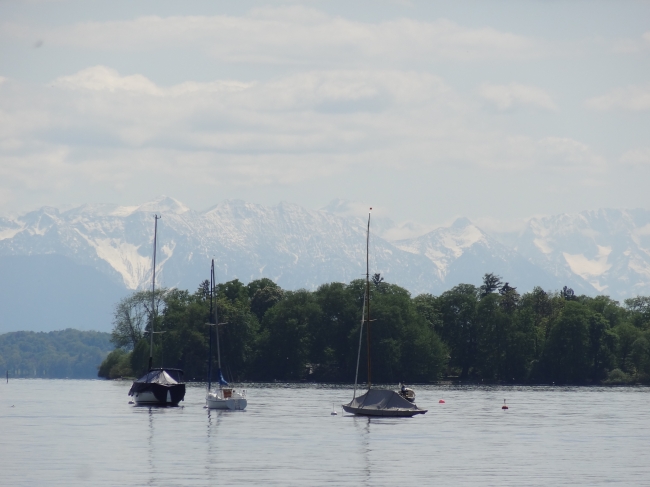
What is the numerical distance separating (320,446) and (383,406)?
29362 mm

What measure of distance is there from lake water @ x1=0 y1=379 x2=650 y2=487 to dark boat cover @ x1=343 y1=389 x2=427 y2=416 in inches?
40.5

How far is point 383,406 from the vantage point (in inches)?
4097

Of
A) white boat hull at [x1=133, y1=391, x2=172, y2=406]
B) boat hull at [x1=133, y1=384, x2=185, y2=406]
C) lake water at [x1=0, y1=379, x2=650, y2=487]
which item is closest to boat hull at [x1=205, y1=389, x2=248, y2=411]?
lake water at [x1=0, y1=379, x2=650, y2=487]

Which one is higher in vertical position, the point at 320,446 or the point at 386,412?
the point at 386,412

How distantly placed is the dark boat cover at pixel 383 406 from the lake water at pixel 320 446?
1.03 m

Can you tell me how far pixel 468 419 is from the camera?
104m

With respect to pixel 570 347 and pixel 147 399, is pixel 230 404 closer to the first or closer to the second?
pixel 147 399

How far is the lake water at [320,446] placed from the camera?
192 ft

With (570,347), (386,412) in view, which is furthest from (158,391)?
(570,347)

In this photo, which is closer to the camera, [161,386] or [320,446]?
[320,446]

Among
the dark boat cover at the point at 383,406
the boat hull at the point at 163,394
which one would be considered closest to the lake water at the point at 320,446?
the dark boat cover at the point at 383,406

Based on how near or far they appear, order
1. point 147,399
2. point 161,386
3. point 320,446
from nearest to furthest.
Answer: point 320,446
point 161,386
point 147,399

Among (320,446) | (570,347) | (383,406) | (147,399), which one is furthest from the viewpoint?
(570,347)

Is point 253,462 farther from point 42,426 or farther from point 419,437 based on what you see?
point 42,426
